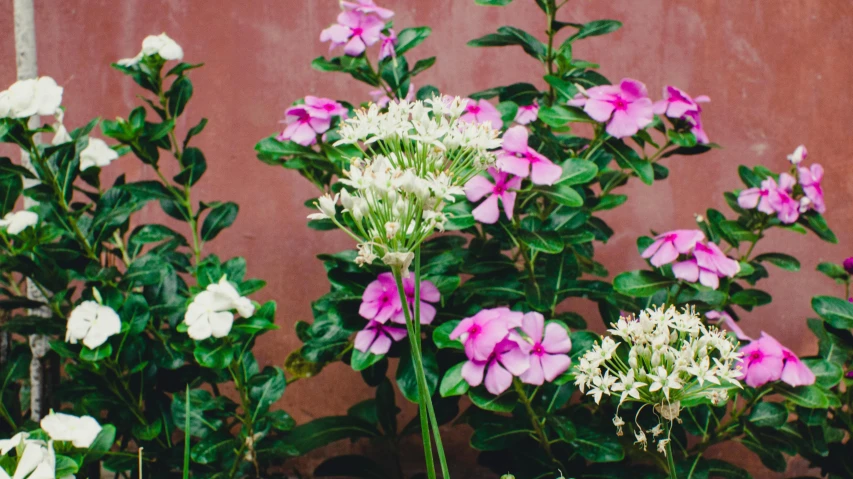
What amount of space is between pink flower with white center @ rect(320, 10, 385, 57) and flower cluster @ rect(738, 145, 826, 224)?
1130 millimetres

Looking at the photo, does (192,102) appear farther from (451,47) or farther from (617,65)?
(617,65)

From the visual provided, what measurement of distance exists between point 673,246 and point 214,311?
1.10 m

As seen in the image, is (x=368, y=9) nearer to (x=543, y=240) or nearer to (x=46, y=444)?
(x=543, y=240)

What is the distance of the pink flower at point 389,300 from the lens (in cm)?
164

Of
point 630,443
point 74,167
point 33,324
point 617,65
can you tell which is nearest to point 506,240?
point 630,443

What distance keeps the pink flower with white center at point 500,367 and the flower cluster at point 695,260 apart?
433 mm

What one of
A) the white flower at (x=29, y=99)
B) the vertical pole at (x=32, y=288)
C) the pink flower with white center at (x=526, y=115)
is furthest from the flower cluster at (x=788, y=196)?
the vertical pole at (x=32, y=288)

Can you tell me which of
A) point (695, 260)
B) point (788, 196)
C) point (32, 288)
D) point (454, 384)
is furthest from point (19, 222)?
point (788, 196)

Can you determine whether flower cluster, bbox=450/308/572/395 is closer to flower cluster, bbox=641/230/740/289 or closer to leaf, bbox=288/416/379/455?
flower cluster, bbox=641/230/740/289

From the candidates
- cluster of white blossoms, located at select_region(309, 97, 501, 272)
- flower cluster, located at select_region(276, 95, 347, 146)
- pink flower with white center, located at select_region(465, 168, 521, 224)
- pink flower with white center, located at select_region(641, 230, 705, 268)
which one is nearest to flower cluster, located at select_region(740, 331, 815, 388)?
pink flower with white center, located at select_region(641, 230, 705, 268)

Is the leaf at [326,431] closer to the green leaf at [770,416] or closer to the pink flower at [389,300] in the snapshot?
the pink flower at [389,300]

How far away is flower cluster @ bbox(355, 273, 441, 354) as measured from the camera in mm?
1643

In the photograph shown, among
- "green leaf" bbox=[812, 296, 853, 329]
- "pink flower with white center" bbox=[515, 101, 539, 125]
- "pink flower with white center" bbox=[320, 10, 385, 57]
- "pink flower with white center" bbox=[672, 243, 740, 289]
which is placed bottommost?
"green leaf" bbox=[812, 296, 853, 329]

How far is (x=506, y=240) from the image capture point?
178 centimetres
